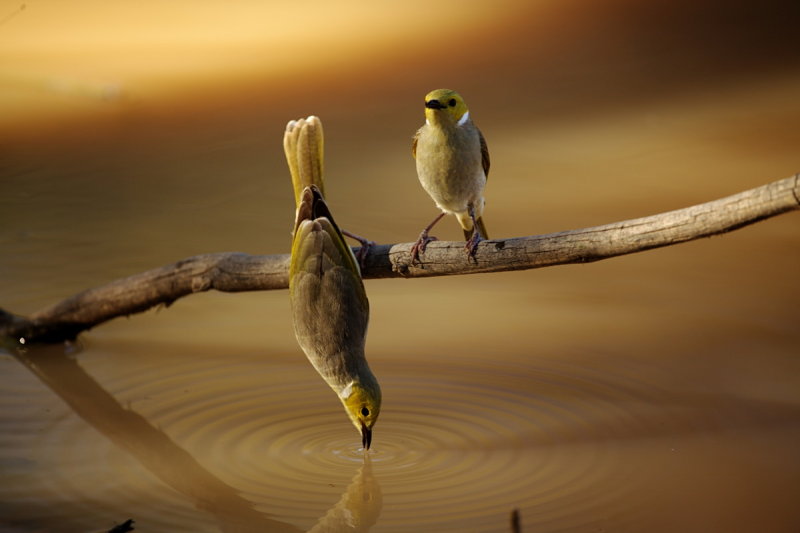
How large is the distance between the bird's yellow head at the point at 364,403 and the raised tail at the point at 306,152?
64 cm

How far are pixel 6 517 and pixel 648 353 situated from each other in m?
2.77

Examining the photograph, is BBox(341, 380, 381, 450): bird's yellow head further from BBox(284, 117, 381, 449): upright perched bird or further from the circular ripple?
the circular ripple

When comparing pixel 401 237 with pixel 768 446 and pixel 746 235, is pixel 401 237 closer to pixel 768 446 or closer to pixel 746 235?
pixel 746 235

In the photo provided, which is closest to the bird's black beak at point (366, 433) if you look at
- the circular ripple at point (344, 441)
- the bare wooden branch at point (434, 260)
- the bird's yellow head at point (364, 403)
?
the bird's yellow head at point (364, 403)

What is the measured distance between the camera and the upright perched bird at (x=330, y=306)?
291 centimetres

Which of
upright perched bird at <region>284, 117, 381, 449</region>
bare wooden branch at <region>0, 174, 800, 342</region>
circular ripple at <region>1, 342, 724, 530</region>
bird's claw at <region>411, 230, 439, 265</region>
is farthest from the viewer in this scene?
bird's claw at <region>411, 230, 439, 265</region>

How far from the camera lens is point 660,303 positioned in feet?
16.3

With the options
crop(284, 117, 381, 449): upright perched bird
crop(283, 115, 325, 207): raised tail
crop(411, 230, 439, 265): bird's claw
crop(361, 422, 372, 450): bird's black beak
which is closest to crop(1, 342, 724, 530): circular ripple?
crop(361, 422, 372, 450): bird's black beak

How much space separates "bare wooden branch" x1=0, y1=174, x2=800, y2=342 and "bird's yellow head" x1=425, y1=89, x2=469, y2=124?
0.45 m

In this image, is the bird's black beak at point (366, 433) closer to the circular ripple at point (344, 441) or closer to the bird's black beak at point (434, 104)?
the circular ripple at point (344, 441)

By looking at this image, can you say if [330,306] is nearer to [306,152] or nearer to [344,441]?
[306,152]

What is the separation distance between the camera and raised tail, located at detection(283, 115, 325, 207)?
3137mm

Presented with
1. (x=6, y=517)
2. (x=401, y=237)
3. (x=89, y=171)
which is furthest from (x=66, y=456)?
(x=89, y=171)

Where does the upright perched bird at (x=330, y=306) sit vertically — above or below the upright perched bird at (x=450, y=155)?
below
